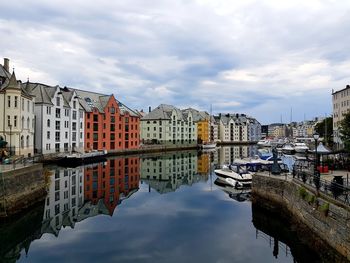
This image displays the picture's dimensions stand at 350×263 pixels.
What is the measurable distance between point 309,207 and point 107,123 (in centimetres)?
7006

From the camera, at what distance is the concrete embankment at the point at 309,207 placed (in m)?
15.0

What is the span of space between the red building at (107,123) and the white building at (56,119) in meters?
3.93

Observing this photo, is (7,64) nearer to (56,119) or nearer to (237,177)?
(56,119)

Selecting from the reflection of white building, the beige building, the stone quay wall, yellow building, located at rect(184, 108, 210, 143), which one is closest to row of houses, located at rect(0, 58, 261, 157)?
yellow building, located at rect(184, 108, 210, 143)

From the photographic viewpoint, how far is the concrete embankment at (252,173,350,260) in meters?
15.0

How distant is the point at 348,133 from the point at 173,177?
2544 cm

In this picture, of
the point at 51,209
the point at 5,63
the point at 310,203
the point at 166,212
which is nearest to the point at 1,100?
the point at 5,63

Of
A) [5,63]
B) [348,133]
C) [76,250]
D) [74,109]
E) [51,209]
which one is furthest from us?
[74,109]

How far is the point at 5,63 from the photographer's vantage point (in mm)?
52844

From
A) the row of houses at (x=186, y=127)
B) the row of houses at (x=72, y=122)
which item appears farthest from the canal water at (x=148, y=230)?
the row of houses at (x=186, y=127)

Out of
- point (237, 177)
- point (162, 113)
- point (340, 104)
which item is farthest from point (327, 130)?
point (237, 177)

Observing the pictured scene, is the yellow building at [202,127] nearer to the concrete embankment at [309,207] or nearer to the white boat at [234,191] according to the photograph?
the white boat at [234,191]

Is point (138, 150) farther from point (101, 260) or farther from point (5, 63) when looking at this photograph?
point (101, 260)

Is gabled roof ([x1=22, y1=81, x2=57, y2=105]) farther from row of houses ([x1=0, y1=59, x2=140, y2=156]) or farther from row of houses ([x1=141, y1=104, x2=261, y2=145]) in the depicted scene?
row of houses ([x1=141, y1=104, x2=261, y2=145])
